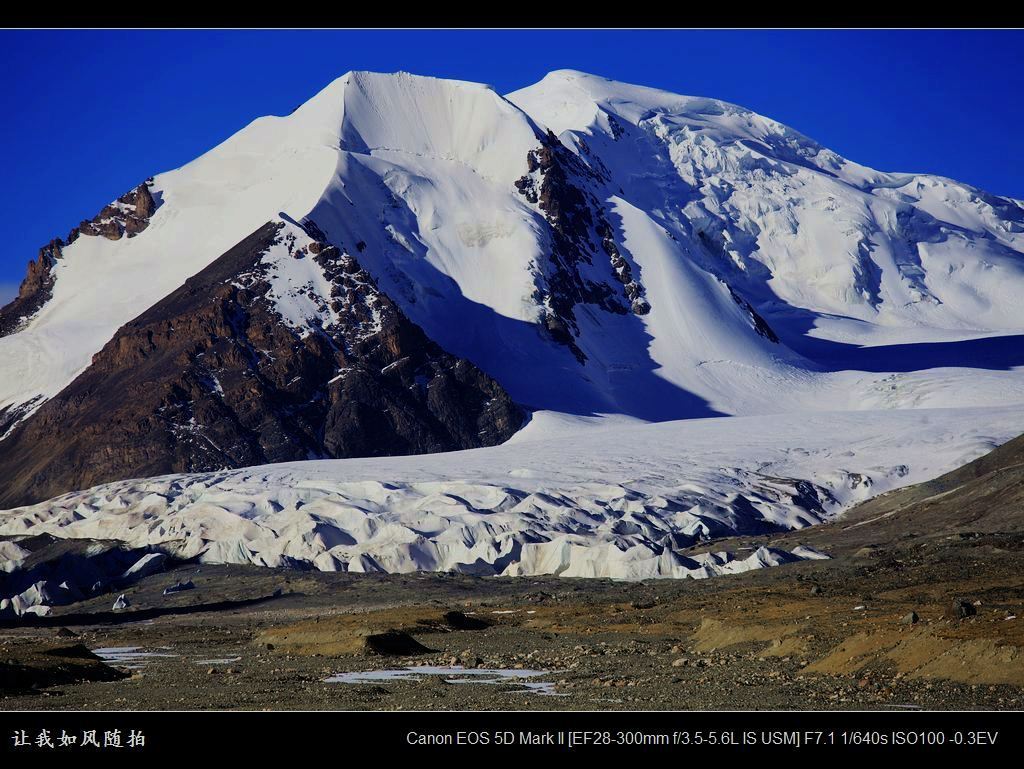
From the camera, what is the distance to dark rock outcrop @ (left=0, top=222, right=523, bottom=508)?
13975 cm

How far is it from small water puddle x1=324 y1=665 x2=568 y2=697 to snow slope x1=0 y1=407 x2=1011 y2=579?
38.7 m

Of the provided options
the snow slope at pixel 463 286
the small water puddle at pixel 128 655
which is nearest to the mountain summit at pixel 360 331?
the snow slope at pixel 463 286

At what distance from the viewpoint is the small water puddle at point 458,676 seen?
3256 cm

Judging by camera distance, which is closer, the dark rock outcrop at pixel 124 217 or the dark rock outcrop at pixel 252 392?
the dark rock outcrop at pixel 252 392

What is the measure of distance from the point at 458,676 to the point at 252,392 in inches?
4463

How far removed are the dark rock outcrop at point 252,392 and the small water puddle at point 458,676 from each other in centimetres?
10134

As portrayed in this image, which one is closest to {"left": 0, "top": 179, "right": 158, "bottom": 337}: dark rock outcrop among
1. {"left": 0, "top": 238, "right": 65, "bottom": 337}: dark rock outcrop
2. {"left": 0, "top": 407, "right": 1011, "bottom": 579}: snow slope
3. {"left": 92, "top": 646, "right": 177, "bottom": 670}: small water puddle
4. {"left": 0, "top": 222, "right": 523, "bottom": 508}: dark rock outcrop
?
{"left": 0, "top": 238, "right": 65, "bottom": 337}: dark rock outcrop

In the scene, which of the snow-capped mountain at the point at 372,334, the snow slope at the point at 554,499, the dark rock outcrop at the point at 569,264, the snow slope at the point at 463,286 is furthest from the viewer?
the dark rock outcrop at the point at 569,264

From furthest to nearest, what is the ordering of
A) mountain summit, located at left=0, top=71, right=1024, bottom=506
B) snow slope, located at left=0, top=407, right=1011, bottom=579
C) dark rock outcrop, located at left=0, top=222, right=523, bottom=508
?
mountain summit, located at left=0, top=71, right=1024, bottom=506 < dark rock outcrop, located at left=0, top=222, right=523, bottom=508 < snow slope, located at left=0, top=407, right=1011, bottom=579

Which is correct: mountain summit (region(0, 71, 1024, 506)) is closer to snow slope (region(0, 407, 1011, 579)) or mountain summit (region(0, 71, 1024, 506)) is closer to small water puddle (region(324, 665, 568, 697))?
snow slope (region(0, 407, 1011, 579))

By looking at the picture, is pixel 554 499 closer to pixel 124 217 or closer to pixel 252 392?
pixel 252 392

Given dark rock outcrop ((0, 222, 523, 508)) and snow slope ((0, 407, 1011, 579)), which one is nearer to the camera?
snow slope ((0, 407, 1011, 579))

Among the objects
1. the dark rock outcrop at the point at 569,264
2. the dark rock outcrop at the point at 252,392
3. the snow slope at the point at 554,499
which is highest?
the dark rock outcrop at the point at 569,264

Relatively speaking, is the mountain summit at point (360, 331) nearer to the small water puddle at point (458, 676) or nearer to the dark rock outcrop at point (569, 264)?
the dark rock outcrop at point (569, 264)
